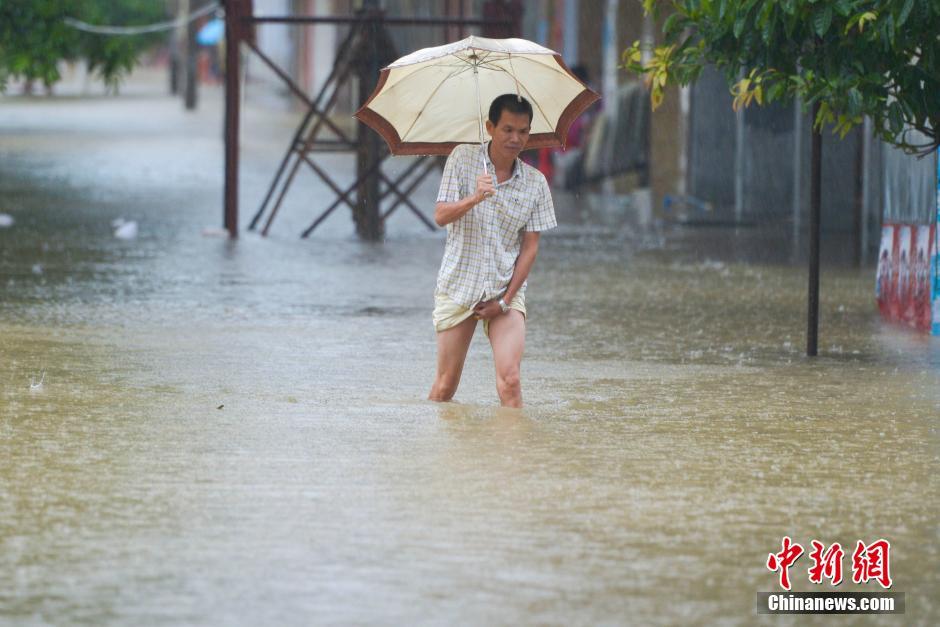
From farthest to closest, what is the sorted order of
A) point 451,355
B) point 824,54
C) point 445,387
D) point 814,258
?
point 814,258
point 824,54
point 445,387
point 451,355

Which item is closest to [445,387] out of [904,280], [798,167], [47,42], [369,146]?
[904,280]

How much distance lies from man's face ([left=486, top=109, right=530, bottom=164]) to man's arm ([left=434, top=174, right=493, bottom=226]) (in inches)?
6.8

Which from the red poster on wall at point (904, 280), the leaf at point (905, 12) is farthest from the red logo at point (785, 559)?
the red poster on wall at point (904, 280)

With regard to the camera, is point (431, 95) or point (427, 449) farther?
point (431, 95)

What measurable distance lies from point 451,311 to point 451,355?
0.23 metres

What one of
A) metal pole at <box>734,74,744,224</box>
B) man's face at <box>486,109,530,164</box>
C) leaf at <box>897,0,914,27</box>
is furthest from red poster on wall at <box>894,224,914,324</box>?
metal pole at <box>734,74,744,224</box>

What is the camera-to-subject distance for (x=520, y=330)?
7.92m

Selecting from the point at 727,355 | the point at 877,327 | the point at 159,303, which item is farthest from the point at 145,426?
the point at 877,327

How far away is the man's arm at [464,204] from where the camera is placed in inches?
294

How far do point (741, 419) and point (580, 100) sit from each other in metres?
1.64

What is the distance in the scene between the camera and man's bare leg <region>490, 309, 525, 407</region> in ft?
25.9

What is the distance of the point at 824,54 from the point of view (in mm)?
9344

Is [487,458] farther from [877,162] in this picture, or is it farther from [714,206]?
[714,206]

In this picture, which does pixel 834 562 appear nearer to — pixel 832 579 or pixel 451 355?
pixel 832 579
